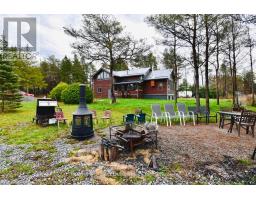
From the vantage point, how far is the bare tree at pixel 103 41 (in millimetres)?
15602

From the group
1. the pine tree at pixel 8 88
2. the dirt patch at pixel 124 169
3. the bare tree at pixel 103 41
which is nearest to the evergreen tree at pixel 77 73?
the bare tree at pixel 103 41

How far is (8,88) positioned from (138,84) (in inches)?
667

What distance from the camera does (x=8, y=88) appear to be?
39.6ft

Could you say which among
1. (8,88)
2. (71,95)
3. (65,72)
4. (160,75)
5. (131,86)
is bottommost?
(71,95)

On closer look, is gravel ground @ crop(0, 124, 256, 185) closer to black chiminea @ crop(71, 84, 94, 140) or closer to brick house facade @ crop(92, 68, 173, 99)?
black chiminea @ crop(71, 84, 94, 140)

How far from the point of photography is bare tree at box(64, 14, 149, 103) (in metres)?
15.6

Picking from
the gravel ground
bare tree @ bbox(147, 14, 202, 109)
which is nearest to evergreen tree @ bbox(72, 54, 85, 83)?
bare tree @ bbox(147, 14, 202, 109)

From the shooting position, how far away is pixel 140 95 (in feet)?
86.7

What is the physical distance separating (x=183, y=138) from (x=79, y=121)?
324 cm

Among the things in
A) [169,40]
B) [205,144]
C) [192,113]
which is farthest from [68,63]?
[205,144]

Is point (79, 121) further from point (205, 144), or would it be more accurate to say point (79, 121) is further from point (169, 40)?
point (169, 40)

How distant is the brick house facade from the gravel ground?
65.6 ft

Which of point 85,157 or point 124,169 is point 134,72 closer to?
point 85,157

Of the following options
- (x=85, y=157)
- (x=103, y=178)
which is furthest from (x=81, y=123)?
(x=103, y=178)
